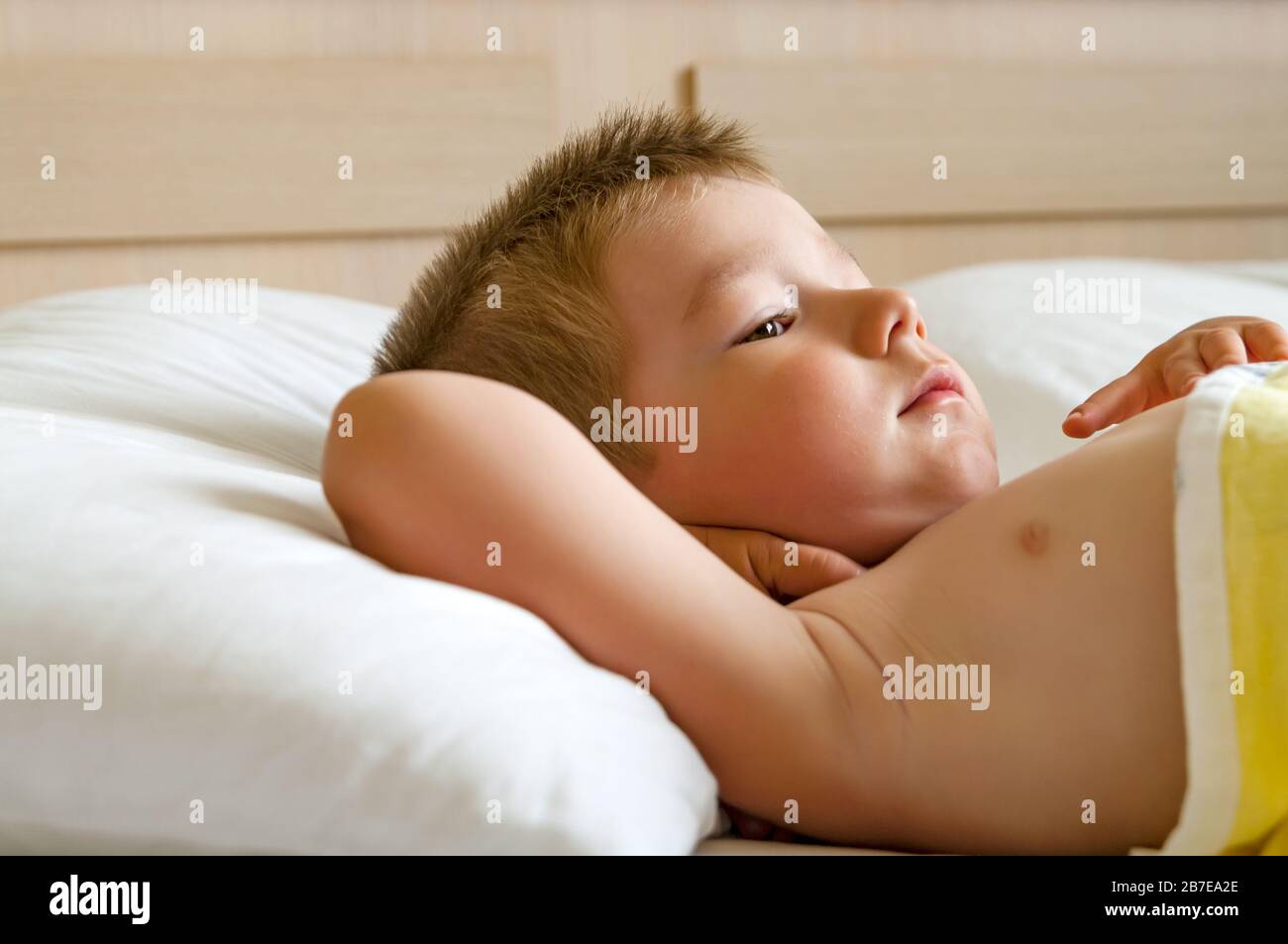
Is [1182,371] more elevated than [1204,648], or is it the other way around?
[1182,371]

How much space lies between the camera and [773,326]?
823mm

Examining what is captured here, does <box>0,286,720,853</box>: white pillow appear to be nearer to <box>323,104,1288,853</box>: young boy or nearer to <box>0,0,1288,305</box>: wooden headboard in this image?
<box>323,104,1288,853</box>: young boy

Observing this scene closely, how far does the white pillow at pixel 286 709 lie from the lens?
507 mm

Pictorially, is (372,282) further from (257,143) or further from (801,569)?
(801,569)

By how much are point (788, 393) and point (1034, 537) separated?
19 cm

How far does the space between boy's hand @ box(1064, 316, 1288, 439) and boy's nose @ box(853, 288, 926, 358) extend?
0.16m

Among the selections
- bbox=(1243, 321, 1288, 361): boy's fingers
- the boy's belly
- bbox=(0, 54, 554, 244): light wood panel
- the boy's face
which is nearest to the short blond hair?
the boy's face

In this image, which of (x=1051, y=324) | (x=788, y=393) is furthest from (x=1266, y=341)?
(x=1051, y=324)

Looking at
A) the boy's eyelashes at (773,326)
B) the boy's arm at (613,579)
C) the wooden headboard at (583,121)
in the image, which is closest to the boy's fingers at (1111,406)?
the boy's eyelashes at (773,326)

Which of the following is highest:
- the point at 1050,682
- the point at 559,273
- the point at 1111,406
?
the point at 559,273

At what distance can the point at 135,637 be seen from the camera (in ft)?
1.80

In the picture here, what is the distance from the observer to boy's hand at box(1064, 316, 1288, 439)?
0.88 meters
